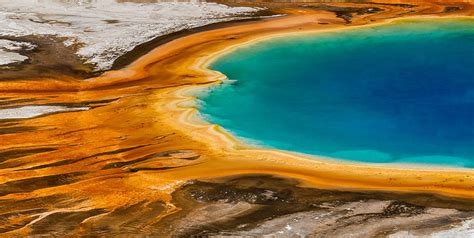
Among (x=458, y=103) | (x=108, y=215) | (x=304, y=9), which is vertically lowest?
(x=108, y=215)

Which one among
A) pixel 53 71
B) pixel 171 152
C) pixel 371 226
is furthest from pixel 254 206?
pixel 53 71

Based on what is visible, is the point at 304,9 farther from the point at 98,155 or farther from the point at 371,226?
the point at 371,226

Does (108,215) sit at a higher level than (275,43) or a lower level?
lower

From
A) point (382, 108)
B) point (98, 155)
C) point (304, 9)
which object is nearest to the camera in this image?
point (98, 155)

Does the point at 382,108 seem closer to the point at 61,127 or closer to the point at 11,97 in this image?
the point at 61,127

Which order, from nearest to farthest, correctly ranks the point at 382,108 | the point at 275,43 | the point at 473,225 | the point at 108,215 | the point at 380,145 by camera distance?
the point at 473,225, the point at 108,215, the point at 380,145, the point at 382,108, the point at 275,43

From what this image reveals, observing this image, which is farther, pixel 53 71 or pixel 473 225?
pixel 53 71
